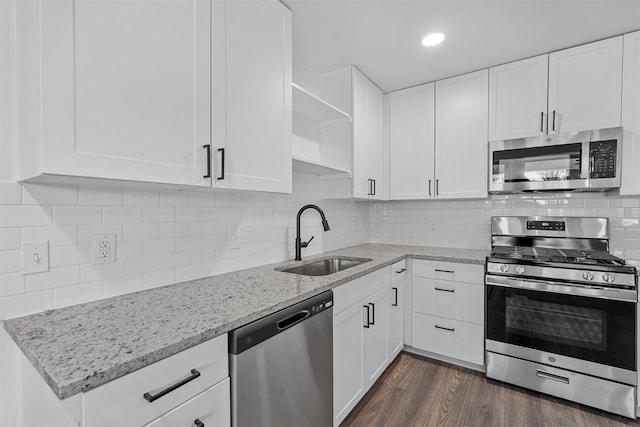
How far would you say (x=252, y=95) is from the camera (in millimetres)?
1476

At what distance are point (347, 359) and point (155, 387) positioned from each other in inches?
45.3

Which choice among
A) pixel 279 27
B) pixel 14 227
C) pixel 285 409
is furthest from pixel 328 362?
pixel 279 27

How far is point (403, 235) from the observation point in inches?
127

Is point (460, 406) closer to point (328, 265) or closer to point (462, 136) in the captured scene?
point (328, 265)

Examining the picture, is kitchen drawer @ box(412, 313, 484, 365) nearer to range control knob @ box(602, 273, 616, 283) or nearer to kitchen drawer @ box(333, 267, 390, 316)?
kitchen drawer @ box(333, 267, 390, 316)

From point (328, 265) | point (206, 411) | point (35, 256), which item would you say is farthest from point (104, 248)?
point (328, 265)

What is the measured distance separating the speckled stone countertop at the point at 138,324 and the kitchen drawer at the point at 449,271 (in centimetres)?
117

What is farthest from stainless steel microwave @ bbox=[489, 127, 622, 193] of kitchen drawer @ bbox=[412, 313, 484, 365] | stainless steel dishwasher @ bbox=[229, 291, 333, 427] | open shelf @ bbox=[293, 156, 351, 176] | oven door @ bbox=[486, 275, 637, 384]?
stainless steel dishwasher @ bbox=[229, 291, 333, 427]

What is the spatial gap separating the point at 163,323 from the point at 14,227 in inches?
24.3

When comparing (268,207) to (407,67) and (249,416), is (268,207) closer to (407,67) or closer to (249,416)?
(249,416)

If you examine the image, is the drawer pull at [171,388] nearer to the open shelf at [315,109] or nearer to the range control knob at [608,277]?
the open shelf at [315,109]

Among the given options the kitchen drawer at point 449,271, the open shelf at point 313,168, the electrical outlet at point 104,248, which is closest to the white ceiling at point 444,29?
the open shelf at point 313,168

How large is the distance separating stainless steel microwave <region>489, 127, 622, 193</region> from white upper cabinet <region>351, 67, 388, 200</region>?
3.07ft

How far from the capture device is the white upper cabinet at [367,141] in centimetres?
249
